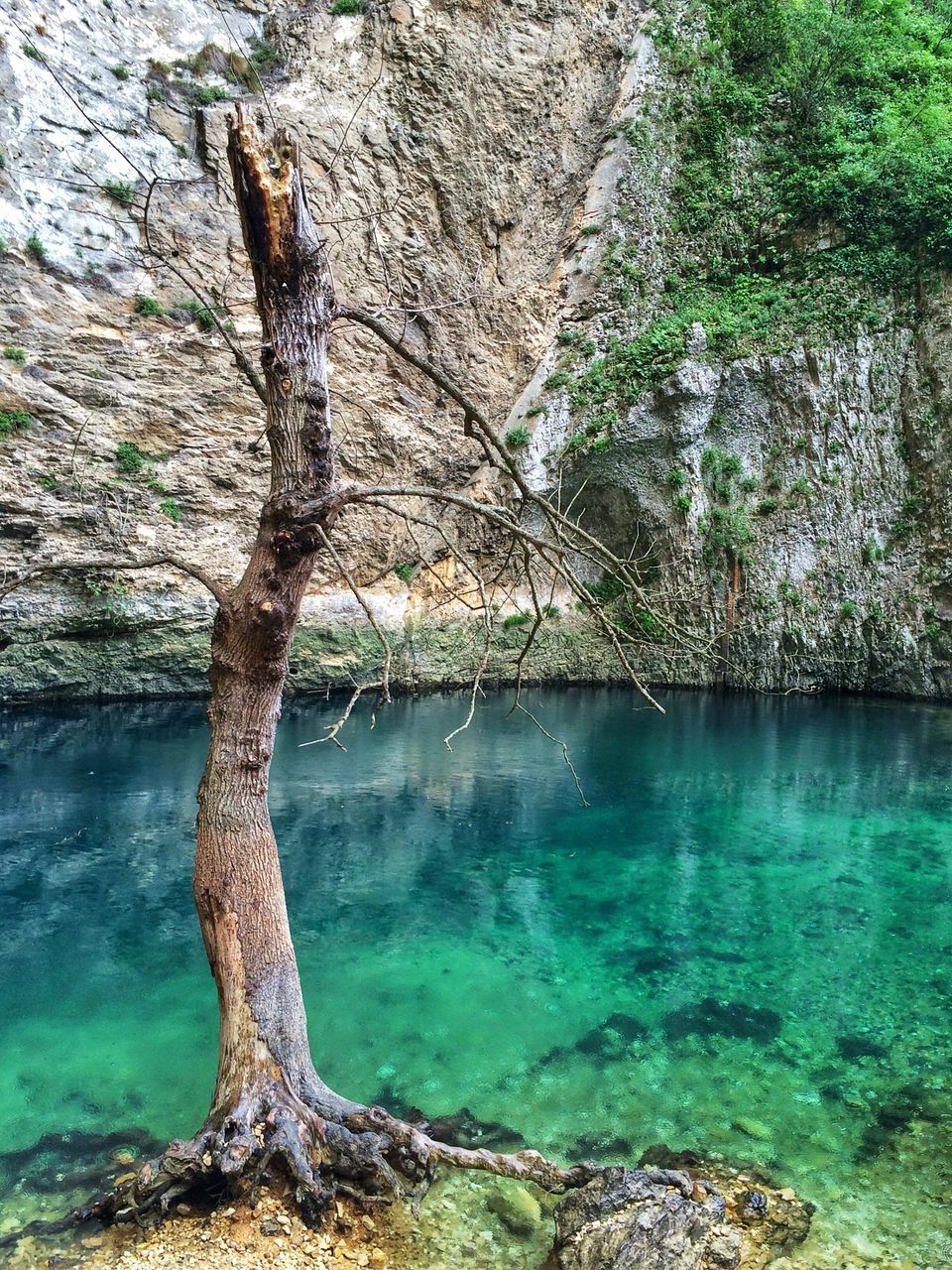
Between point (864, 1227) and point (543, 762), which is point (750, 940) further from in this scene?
point (543, 762)

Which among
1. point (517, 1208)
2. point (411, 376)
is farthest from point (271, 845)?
point (411, 376)

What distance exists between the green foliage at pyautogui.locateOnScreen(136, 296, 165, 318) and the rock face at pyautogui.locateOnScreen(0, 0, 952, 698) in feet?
0.14

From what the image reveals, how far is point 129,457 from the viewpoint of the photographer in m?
15.9

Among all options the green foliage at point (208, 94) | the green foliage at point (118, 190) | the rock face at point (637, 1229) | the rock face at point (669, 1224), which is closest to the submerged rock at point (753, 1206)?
the rock face at point (669, 1224)

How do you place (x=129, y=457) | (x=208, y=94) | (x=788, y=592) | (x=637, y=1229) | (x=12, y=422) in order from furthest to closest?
(x=788, y=592) < (x=208, y=94) < (x=129, y=457) < (x=12, y=422) < (x=637, y=1229)

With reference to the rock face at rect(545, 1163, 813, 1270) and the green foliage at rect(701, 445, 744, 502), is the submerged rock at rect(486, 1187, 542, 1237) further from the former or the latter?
the green foliage at rect(701, 445, 744, 502)

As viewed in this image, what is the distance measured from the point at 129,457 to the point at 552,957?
44.7 feet

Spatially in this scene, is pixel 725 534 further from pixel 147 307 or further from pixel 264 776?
pixel 264 776

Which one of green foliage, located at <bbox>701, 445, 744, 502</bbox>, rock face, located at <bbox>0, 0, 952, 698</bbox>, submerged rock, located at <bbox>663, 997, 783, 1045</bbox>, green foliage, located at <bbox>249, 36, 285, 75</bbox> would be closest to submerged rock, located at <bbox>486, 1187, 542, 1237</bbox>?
submerged rock, located at <bbox>663, 997, 783, 1045</bbox>

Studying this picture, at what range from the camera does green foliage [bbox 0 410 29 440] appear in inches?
571

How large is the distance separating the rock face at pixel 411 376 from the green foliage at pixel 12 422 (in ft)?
0.13

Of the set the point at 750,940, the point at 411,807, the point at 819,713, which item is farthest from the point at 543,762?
the point at 819,713

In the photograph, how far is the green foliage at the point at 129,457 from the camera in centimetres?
1585

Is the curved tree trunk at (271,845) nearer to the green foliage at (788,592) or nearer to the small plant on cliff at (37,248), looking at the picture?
the small plant on cliff at (37,248)
